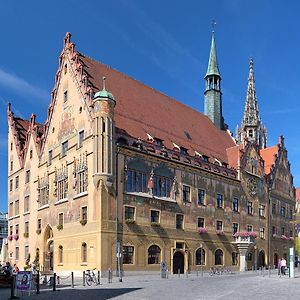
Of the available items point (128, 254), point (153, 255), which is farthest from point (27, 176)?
point (153, 255)

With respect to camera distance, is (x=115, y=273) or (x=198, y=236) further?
(x=198, y=236)

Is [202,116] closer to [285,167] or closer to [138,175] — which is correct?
[285,167]

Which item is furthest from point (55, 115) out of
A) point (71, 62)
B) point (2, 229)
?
point (2, 229)

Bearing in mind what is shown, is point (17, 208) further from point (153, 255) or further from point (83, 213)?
point (153, 255)

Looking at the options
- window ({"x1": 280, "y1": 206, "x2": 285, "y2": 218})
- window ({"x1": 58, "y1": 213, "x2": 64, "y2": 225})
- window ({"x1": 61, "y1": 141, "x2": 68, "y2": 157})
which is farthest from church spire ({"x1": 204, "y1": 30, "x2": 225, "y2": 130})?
window ({"x1": 58, "y1": 213, "x2": 64, "y2": 225})

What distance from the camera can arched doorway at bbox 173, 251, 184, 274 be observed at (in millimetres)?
46469

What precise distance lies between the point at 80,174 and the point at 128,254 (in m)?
8.38

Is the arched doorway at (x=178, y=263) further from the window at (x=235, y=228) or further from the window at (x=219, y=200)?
the window at (x=235, y=228)

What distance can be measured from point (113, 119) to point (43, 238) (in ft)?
52.1

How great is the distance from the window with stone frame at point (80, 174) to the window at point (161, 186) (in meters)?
6.62

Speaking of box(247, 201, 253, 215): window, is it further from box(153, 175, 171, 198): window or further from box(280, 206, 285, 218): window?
box(153, 175, 171, 198): window

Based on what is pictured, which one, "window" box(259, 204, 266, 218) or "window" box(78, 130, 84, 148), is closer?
"window" box(78, 130, 84, 148)

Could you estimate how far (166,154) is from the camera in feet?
154

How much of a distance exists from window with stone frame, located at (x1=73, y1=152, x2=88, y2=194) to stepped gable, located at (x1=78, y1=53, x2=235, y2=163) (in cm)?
452
